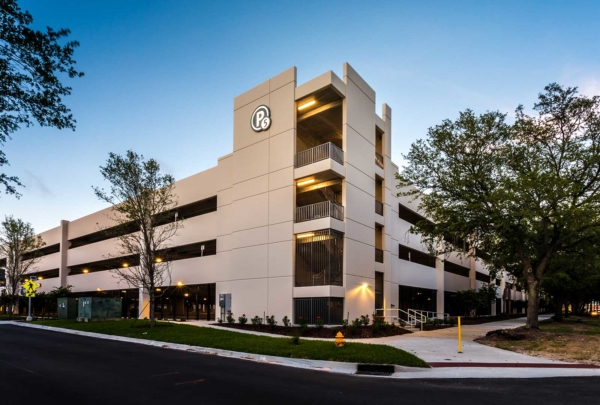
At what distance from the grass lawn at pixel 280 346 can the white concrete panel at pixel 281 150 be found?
10.7m

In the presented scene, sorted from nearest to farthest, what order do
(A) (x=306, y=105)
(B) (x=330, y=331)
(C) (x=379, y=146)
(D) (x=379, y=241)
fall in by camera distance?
1. (B) (x=330, y=331)
2. (A) (x=306, y=105)
3. (D) (x=379, y=241)
4. (C) (x=379, y=146)

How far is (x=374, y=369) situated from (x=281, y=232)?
14.8m

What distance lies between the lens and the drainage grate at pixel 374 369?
13.0m

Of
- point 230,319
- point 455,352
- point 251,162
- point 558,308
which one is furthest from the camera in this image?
point 558,308

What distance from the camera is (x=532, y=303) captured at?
75.8 ft

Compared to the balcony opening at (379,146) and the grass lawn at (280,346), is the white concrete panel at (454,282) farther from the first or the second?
the grass lawn at (280,346)

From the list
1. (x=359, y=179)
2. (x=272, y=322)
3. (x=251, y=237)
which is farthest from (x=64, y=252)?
(x=359, y=179)

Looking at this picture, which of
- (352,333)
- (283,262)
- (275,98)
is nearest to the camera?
(352,333)

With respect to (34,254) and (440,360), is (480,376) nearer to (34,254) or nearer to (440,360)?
(440,360)

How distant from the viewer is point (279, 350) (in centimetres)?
1574

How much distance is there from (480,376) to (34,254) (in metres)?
54.6

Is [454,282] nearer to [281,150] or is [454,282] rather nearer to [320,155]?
[320,155]

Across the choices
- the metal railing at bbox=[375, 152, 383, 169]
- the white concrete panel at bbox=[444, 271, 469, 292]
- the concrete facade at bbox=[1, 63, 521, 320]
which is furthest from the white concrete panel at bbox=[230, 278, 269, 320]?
the white concrete panel at bbox=[444, 271, 469, 292]

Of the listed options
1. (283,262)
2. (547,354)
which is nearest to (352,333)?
(283,262)
